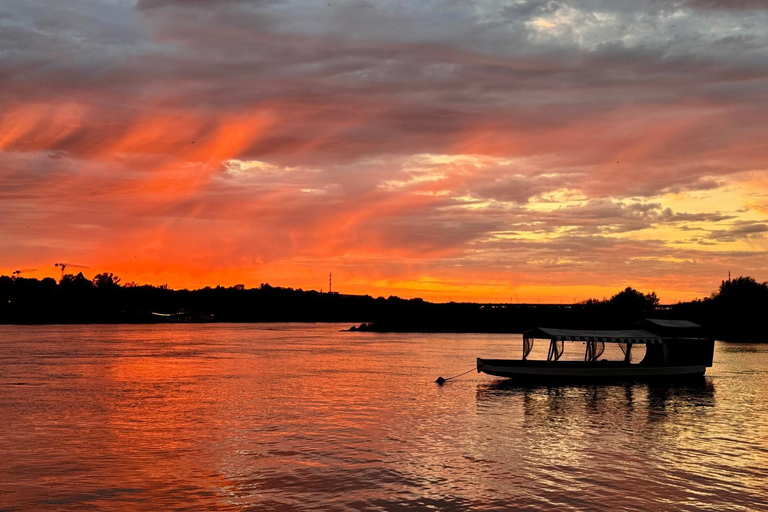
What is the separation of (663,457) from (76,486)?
26.2 m

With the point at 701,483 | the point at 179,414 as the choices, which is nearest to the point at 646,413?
the point at 701,483

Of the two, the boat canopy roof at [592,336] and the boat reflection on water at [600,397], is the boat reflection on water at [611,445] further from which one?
the boat canopy roof at [592,336]

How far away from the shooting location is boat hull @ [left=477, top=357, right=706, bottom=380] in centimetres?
6831

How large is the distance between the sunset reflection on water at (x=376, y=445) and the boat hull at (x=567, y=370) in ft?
4.44

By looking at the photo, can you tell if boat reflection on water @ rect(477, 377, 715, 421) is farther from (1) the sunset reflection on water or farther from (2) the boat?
(2) the boat

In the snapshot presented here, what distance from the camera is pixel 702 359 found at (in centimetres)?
7375

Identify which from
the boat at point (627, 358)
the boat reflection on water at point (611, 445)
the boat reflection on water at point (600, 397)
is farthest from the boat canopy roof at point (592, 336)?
the boat reflection on water at point (611, 445)

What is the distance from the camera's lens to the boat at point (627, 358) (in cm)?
6856

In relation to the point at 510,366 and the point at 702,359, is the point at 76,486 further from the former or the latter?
the point at 702,359

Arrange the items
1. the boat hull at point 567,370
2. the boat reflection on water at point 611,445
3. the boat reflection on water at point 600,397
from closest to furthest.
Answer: the boat reflection on water at point 611,445
the boat reflection on water at point 600,397
the boat hull at point 567,370

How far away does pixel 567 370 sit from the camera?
69.1m

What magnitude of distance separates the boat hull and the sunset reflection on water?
135 centimetres

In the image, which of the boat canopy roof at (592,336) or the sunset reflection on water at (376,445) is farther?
the boat canopy roof at (592,336)

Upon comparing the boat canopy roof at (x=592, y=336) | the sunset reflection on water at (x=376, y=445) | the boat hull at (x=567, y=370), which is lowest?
the sunset reflection on water at (x=376, y=445)
